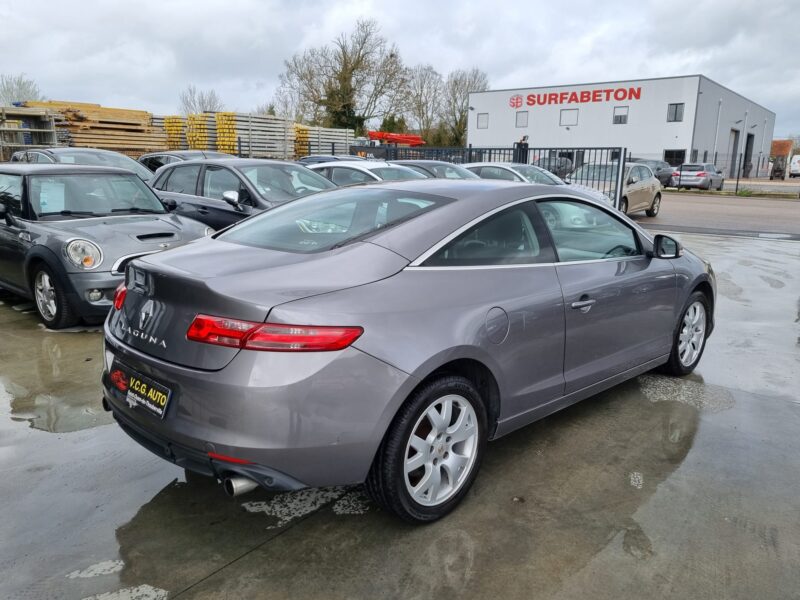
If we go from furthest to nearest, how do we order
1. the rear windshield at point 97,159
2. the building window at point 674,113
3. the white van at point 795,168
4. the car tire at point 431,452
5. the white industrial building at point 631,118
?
1. the white van at point 795,168
2. the white industrial building at point 631,118
3. the building window at point 674,113
4. the rear windshield at point 97,159
5. the car tire at point 431,452

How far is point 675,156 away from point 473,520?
2003 inches

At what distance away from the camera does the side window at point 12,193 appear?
6.40 meters

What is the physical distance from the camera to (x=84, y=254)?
18.6 ft

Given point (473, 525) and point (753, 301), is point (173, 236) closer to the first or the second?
point (473, 525)

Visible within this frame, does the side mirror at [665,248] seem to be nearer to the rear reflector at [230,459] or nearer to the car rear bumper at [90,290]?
the rear reflector at [230,459]

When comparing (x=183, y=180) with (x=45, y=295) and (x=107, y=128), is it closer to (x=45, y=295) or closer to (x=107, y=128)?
(x=45, y=295)

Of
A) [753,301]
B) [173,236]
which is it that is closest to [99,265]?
[173,236]

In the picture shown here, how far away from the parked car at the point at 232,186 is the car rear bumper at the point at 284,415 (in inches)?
218

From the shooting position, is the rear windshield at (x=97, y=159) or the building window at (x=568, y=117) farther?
the building window at (x=568, y=117)

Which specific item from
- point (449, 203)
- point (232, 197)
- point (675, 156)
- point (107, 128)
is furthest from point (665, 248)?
point (675, 156)

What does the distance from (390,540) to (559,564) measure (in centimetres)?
72

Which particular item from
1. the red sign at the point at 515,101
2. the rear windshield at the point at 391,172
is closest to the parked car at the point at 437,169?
the rear windshield at the point at 391,172

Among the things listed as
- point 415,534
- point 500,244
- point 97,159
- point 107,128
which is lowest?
point 415,534

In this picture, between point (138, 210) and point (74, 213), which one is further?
point (138, 210)
